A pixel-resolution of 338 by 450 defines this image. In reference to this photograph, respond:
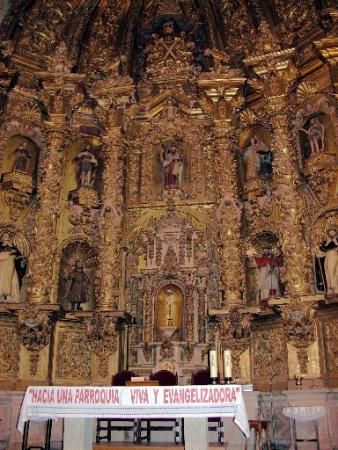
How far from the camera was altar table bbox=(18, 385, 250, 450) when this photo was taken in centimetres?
576

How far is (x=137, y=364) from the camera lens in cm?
1081

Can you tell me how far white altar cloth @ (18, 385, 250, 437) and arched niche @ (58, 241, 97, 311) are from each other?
4933 millimetres

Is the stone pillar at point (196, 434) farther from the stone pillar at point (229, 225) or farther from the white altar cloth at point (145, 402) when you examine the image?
the stone pillar at point (229, 225)

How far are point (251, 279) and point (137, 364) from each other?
310cm

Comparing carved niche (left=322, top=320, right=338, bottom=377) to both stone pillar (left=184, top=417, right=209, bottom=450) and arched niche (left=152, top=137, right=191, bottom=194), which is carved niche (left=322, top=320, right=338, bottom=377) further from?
arched niche (left=152, top=137, right=191, bottom=194)

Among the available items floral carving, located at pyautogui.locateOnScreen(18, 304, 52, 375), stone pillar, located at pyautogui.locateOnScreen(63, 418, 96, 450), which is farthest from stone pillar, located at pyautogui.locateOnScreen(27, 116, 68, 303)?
stone pillar, located at pyautogui.locateOnScreen(63, 418, 96, 450)

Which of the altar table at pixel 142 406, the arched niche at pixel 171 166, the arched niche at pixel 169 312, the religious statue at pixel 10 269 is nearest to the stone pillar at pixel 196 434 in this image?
the altar table at pixel 142 406

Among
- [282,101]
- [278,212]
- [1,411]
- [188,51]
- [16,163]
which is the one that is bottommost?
[1,411]

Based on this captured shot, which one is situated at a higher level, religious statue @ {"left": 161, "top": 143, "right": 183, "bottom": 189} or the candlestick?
religious statue @ {"left": 161, "top": 143, "right": 183, "bottom": 189}

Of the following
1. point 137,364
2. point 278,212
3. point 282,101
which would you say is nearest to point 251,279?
point 278,212

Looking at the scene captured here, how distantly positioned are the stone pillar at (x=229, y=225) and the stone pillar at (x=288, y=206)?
0.99 meters

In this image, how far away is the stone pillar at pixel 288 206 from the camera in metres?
9.73

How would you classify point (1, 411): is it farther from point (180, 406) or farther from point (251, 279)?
point (251, 279)

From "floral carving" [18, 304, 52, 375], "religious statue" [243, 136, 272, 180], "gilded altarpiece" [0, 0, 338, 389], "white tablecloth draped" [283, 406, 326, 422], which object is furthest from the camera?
"religious statue" [243, 136, 272, 180]
